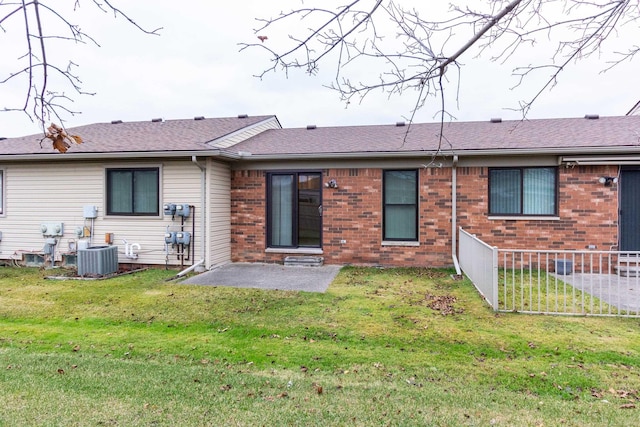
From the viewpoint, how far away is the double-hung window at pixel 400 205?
9516 mm

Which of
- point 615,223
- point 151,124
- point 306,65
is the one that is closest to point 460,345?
point 306,65

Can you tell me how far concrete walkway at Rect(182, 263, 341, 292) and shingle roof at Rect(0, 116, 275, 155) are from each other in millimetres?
2721

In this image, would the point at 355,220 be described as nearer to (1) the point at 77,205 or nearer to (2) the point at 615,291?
(2) the point at 615,291

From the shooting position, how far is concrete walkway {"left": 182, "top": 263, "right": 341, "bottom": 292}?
7492mm

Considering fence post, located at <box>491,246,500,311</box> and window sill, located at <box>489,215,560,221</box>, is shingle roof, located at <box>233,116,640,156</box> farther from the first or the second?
fence post, located at <box>491,246,500,311</box>

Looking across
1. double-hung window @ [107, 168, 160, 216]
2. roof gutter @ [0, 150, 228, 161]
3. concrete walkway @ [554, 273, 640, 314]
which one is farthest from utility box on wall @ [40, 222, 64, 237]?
concrete walkway @ [554, 273, 640, 314]

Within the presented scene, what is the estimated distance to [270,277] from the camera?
27.1ft

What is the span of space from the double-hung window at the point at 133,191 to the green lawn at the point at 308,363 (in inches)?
129

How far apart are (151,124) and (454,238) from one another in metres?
9.96

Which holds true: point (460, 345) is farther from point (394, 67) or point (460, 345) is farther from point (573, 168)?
point (573, 168)

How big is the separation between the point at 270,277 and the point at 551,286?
5.26 meters

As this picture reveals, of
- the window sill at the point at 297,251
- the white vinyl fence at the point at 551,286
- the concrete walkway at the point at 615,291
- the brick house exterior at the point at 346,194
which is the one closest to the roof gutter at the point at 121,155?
the brick house exterior at the point at 346,194

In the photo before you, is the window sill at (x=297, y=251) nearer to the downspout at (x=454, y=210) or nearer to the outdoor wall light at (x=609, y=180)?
the downspout at (x=454, y=210)

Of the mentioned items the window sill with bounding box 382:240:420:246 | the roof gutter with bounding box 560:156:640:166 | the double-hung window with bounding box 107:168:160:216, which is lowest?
the window sill with bounding box 382:240:420:246
